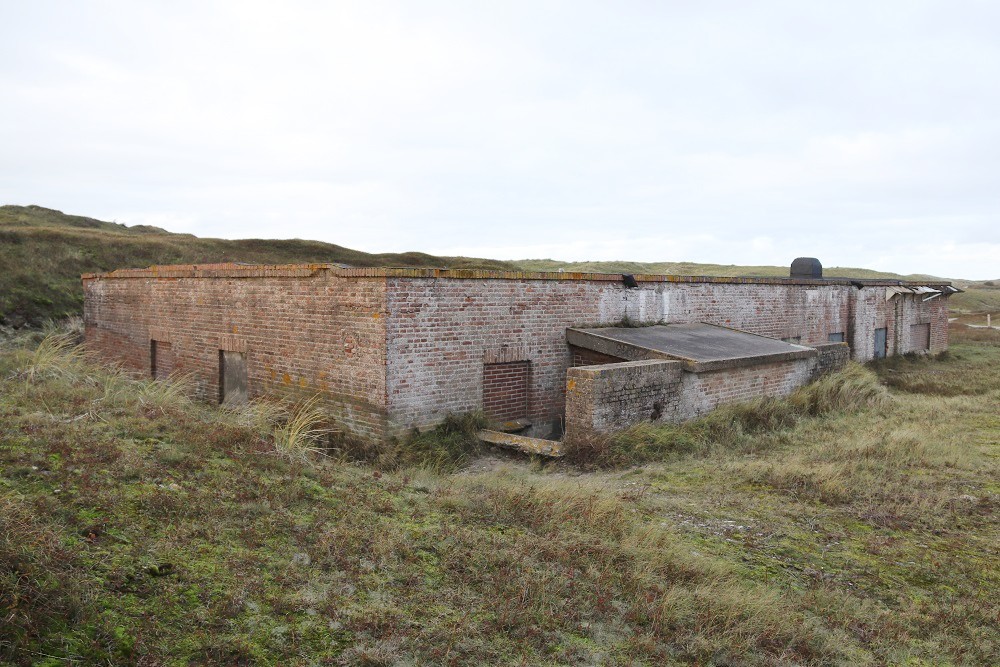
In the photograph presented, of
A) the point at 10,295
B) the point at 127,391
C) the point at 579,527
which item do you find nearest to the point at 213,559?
the point at 579,527

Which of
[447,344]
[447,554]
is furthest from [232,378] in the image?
[447,554]

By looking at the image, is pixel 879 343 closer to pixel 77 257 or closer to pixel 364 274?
pixel 364 274

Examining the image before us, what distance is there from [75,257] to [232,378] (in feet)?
49.2

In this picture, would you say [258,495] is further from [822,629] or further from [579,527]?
[822,629]

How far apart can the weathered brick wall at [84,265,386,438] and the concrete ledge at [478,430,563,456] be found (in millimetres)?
1656

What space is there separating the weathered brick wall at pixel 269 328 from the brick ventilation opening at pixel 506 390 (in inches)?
82.6

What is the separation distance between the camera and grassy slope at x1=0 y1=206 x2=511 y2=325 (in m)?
20.1

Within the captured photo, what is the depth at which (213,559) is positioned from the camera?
450cm

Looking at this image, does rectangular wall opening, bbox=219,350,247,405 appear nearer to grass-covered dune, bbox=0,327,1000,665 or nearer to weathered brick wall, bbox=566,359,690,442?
grass-covered dune, bbox=0,327,1000,665

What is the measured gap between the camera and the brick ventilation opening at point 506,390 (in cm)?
1139

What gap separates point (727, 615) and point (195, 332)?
12093 millimetres

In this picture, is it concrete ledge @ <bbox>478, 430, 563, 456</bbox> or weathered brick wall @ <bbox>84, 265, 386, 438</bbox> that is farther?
weathered brick wall @ <bbox>84, 265, 386, 438</bbox>

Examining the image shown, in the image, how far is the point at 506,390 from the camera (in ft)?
38.3

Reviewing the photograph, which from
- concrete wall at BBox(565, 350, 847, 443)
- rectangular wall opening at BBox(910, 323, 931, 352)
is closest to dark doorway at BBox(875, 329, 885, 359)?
rectangular wall opening at BBox(910, 323, 931, 352)
